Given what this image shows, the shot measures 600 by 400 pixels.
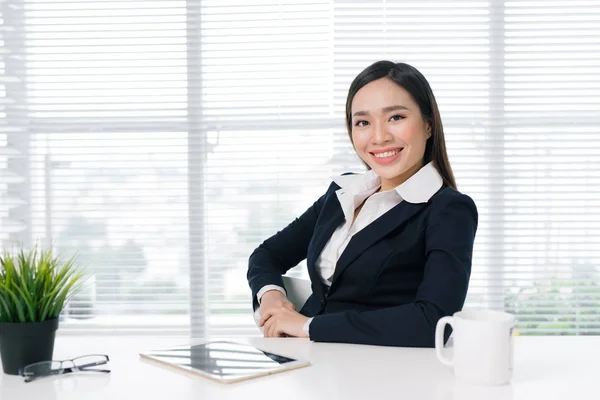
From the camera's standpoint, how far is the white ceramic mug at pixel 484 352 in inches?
42.0

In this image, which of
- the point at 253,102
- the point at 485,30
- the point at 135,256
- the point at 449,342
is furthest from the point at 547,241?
the point at 135,256

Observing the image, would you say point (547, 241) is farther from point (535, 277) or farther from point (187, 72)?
point (187, 72)

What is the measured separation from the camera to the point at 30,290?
112 cm

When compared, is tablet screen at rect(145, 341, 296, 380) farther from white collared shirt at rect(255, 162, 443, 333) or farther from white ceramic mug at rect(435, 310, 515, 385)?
white collared shirt at rect(255, 162, 443, 333)

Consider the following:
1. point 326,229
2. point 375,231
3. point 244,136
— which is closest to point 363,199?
point 326,229

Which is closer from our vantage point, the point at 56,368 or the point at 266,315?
the point at 56,368

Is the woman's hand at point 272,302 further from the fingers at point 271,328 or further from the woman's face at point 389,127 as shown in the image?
the woman's face at point 389,127

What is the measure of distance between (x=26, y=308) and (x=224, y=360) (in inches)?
14.8

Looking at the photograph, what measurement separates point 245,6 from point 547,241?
1.87 meters

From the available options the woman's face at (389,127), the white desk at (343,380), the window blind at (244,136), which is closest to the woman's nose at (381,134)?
the woman's face at (389,127)

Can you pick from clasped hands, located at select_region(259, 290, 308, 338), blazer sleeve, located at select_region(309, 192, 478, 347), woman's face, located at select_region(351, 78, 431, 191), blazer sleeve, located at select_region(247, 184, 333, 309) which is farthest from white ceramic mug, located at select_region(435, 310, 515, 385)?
blazer sleeve, located at select_region(247, 184, 333, 309)

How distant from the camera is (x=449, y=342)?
56.7 inches

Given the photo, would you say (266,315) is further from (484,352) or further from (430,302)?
(484,352)

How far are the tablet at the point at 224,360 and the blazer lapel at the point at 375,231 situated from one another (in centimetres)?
48
